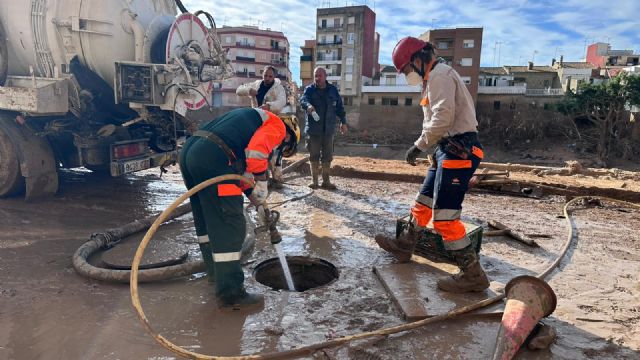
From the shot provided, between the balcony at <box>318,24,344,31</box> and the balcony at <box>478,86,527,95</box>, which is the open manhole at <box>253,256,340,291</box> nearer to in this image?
the balcony at <box>478,86,527,95</box>

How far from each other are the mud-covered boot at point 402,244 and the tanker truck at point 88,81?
11.4 feet

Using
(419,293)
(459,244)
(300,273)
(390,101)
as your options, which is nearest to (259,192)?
(300,273)

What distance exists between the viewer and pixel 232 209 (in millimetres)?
2959

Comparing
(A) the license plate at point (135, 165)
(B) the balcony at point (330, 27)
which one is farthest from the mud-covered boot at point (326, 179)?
(B) the balcony at point (330, 27)

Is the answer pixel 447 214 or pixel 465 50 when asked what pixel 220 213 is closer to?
pixel 447 214

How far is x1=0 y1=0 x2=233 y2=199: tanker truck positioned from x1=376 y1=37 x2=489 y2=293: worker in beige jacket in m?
Answer: 3.57

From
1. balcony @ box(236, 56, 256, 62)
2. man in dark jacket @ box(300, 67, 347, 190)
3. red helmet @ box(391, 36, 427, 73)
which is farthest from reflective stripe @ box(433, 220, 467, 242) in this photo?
balcony @ box(236, 56, 256, 62)

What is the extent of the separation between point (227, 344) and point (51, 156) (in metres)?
4.96

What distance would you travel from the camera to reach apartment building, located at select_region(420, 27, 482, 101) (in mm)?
35281

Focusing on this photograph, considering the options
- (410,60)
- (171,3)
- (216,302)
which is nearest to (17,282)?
(216,302)

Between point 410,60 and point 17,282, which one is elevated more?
point 410,60

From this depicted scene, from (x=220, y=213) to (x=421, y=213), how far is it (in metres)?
1.76

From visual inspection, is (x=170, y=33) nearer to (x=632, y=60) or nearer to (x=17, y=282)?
(x=17, y=282)

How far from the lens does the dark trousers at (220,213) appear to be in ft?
9.68
